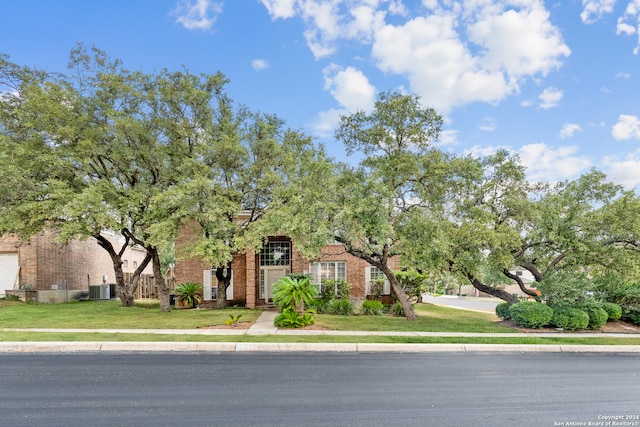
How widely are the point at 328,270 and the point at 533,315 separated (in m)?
11.0

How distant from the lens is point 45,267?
22562 mm

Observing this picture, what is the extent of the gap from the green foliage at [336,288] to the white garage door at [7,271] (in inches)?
687

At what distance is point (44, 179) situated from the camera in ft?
55.0

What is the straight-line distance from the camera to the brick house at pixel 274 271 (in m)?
21.4

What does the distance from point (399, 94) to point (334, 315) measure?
935 centimetres

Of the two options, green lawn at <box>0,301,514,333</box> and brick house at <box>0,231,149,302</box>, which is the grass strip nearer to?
green lawn at <box>0,301,514,333</box>

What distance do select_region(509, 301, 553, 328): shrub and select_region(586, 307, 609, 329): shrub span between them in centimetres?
150

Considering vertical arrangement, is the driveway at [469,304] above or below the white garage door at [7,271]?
below

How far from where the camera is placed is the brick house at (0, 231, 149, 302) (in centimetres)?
2181

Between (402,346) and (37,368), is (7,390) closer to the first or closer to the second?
(37,368)

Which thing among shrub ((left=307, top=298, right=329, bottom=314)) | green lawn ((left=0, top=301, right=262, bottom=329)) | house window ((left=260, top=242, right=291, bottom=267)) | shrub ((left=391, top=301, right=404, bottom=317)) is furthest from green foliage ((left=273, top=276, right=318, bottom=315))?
house window ((left=260, top=242, right=291, bottom=267))

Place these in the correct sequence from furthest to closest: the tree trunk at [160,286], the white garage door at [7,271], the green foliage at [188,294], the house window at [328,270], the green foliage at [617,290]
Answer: the white garage door at [7,271] → the house window at [328,270] → the green foliage at [188,294] → the tree trunk at [160,286] → the green foliage at [617,290]

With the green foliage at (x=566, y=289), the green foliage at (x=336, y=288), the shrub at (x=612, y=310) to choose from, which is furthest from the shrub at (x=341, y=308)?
the shrub at (x=612, y=310)

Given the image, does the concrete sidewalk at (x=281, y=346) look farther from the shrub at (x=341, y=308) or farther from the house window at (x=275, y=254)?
the house window at (x=275, y=254)
